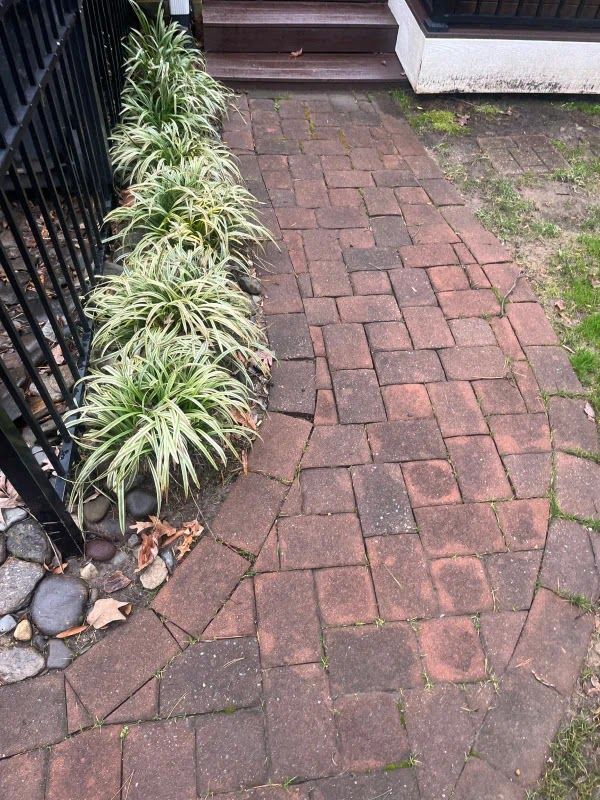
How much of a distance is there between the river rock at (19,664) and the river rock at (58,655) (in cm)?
2

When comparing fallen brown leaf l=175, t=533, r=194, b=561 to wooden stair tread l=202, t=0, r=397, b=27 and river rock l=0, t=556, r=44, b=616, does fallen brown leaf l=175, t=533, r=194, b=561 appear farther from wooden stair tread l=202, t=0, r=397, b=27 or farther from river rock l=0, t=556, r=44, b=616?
wooden stair tread l=202, t=0, r=397, b=27

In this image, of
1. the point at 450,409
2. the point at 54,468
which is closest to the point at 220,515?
the point at 54,468

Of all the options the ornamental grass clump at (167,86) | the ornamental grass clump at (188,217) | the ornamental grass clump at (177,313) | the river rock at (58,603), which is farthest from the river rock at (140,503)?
the ornamental grass clump at (167,86)

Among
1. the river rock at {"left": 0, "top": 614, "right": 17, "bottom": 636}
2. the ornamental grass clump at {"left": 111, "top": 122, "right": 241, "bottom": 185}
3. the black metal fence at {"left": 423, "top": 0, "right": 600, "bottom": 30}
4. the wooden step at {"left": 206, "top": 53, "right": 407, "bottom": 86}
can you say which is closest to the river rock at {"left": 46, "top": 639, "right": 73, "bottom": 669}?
the river rock at {"left": 0, "top": 614, "right": 17, "bottom": 636}

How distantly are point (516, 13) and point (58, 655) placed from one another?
16.5 feet

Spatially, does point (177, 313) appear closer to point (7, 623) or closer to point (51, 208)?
point (7, 623)

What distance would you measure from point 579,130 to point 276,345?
127 inches

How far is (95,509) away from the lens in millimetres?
2135

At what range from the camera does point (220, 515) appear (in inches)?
85.5

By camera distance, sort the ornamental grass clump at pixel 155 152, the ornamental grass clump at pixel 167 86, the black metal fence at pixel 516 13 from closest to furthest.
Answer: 1. the ornamental grass clump at pixel 155 152
2. the ornamental grass clump at pixel 167 86
3. the black metal fence at pixel 516 13

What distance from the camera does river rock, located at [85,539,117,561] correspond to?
2.06m

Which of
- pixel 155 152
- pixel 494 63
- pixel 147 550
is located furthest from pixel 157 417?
pixel 494 63

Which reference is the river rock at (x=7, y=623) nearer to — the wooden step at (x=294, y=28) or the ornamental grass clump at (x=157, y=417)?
the ornamental grass clump at (x=157, y=417)

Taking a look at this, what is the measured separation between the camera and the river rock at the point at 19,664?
180 cm
